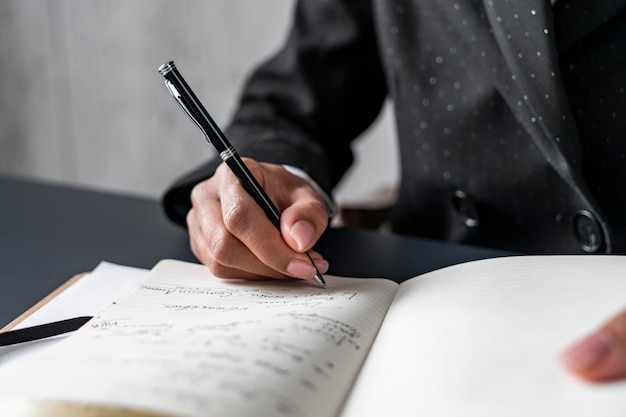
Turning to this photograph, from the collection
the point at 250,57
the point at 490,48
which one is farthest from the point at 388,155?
the point at 490,48

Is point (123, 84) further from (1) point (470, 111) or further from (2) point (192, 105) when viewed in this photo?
(2) point (192, 105)

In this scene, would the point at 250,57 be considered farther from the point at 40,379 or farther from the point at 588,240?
the point at 40,379

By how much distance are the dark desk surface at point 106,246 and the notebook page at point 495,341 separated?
158 millimetres

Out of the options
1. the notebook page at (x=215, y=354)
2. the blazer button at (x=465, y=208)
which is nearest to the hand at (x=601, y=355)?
the notebook page at (x=215, y=354)

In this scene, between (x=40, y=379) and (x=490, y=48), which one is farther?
(x=490, y=48)

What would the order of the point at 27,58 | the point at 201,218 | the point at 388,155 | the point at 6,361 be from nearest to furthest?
1. the point at 6,361
2. the point at 201,218
3. the point at 388,155
4. the point at 27,58

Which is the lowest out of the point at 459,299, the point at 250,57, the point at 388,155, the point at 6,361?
the point at 6,361

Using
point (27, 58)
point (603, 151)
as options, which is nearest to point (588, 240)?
point (603, 151)

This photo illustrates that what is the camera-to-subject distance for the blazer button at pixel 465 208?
34.2 inches

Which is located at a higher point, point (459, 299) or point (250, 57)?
point (250, 57)

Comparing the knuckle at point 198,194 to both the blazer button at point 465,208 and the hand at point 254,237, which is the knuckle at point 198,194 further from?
the blazer button at point 465,208

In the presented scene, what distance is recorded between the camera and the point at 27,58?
2.41 m

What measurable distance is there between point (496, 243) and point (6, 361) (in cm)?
57

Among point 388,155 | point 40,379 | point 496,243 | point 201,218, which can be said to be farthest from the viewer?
point 388,155
